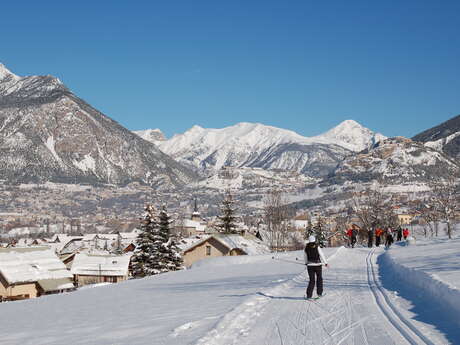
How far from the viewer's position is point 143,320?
1138cm

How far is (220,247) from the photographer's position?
185ft

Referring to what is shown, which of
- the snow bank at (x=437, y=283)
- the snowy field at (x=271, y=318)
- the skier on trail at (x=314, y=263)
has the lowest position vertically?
the snowy field at (x=271, y=318)

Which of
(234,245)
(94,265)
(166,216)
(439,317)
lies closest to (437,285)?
(439,317)

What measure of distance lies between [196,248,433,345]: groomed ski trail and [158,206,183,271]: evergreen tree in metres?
32.5

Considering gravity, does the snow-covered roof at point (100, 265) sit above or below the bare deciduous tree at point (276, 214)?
below

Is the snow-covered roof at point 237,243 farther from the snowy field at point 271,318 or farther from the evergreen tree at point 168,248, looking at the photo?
the snowy field at point 271,318

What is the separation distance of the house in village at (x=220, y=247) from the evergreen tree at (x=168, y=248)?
9514 mm

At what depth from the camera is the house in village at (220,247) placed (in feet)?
182

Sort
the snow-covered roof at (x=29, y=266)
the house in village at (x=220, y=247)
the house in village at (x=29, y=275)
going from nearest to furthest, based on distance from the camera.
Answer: the house in village at (x=29, y=275), the snow-covered roof at (x=29, y=266), the house in village at (x=220, y=247)

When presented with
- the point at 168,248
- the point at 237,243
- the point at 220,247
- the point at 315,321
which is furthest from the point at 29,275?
the point at 315,321

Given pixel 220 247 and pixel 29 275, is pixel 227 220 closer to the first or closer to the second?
pixel 220 247

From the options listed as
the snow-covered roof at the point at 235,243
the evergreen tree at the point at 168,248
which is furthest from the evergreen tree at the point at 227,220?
the evergreen tree at the point at 168,248

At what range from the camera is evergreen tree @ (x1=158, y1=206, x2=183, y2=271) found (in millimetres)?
45803

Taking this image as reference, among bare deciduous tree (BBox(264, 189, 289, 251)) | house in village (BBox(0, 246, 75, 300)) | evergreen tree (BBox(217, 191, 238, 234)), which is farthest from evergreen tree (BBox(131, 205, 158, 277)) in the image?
bare deciduous tree (BBox(264, 189, 289, 251))
